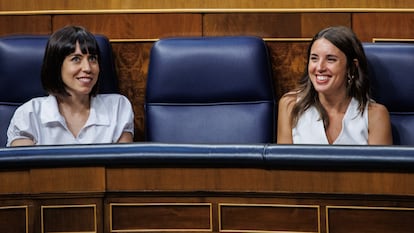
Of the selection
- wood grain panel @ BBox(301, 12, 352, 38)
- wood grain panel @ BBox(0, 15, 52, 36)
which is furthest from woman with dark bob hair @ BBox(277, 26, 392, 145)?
wood grain panel @ BBox(0, 15, 52, 36)

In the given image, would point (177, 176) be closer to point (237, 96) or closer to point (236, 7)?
point (237, 96)

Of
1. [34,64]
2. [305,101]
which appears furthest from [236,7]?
[34,64]

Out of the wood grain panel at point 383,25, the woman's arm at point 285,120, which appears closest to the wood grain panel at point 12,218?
the woman's arm at point 285,120

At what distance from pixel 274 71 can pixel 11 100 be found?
463 mm

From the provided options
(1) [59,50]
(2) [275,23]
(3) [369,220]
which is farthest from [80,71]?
(3) [369,220]

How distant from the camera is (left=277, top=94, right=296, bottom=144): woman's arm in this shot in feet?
4.81

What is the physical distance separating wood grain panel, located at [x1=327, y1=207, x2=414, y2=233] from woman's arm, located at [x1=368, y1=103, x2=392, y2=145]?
396 mm

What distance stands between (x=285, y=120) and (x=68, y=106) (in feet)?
1.21

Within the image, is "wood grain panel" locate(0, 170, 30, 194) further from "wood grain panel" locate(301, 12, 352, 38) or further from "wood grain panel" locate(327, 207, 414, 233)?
"wood grain panel" locate(301, 12, 352, 38)

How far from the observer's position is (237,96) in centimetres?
152

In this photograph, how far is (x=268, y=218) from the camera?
3.53 ft

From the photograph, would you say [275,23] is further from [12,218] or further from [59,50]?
[12,218]

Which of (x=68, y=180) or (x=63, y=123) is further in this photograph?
(x=63, y=123)

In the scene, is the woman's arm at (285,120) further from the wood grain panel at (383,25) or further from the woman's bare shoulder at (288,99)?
the wood grain panel at (383,25)
